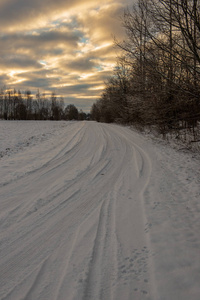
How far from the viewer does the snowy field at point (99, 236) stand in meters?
2.15

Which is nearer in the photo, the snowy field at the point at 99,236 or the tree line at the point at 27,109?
the snowy field at the point at 99,236

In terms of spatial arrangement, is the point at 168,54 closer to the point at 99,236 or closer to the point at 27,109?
the point at 99,236

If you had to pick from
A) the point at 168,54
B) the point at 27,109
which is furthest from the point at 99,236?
the point at 27,109

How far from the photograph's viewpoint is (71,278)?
Answer: 2.23m

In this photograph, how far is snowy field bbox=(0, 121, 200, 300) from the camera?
2150 millimetres

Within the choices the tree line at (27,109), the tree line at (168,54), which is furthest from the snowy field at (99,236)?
the tree line at (27,109)

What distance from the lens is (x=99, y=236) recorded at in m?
3.03

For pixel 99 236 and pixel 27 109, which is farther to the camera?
pixel 27 109

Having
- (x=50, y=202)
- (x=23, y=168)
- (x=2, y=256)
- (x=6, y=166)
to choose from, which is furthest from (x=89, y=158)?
(x=2, y=256)

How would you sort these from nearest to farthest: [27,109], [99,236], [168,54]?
[99,236] → [168,54] → [27,109]

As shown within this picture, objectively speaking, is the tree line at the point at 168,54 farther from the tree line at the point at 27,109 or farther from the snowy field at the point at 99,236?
the tree line at the point at 27,109

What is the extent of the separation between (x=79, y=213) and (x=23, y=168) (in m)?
3.75

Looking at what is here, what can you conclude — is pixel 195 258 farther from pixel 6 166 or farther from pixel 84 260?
pixel 6 166

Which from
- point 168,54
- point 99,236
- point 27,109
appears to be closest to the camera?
point 99,236
